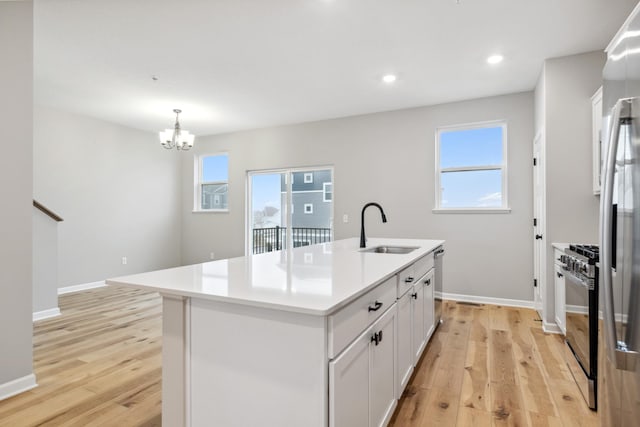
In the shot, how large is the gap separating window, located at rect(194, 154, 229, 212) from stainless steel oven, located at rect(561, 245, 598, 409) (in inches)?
217

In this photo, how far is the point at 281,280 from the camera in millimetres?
1473

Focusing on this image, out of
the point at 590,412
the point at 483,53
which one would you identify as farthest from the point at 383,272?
the point at 483,53

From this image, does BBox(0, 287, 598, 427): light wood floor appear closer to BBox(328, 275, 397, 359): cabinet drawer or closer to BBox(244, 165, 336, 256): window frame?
BBox(328, 275, 397, 359): cabinet drawer

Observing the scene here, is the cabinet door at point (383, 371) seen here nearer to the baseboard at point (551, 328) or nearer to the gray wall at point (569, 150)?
the baseboard at point (551, 328)

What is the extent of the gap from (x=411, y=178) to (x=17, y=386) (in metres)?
4.56

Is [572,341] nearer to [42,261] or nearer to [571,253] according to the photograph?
[571,253]

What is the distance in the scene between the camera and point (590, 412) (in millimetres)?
1974

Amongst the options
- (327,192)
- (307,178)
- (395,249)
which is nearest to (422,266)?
(395,249)

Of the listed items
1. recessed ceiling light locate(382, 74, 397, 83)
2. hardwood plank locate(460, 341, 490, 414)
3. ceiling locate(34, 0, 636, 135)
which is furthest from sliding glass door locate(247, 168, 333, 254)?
hardwood plank locate(460, 341, 490, 414)

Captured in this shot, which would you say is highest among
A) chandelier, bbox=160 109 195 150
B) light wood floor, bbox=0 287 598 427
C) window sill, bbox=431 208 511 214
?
chandelier, bbox=160 109 195 150

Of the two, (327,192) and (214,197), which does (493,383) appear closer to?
(327,192)

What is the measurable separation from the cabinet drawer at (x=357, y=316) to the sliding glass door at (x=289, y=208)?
3.95m

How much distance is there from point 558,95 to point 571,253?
1.76 meters

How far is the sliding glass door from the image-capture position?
225 inches
